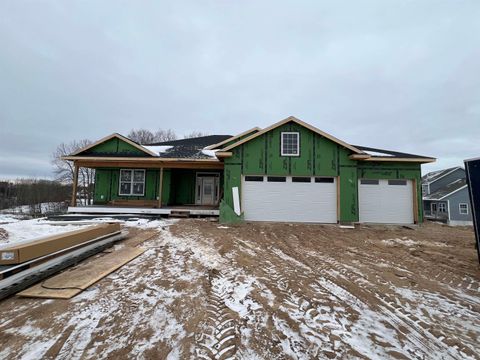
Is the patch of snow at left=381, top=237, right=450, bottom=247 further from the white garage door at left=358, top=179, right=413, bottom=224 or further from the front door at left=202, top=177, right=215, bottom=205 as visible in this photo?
the front door at left=202, top=177, right=215, bottom=205

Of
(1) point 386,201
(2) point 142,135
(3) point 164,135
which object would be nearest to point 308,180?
(1) point 386,201

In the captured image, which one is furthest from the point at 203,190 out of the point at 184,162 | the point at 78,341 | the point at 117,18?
the point at 78,341

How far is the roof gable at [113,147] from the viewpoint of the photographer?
13.0 m

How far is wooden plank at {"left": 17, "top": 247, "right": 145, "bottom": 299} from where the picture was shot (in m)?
3.14

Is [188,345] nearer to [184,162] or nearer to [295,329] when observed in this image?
[295,329]

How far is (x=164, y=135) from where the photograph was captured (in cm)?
3481

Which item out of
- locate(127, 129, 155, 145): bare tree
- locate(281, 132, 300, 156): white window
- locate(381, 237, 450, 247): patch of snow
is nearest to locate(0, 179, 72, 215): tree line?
locate(127, 129, 155, 145): bare tree

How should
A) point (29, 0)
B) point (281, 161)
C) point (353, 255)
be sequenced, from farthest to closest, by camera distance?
point (281, 161) → point (29, 0) → point (353, 255)

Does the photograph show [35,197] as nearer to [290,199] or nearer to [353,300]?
[290,199]

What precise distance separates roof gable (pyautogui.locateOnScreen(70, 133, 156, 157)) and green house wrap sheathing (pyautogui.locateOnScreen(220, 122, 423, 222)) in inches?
247

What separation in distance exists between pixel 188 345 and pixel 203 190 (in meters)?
11.9

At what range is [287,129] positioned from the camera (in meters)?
10.7

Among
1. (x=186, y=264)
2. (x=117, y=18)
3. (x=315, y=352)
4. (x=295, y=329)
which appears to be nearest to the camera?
(x=315, y=352)

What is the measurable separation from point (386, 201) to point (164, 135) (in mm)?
31974
